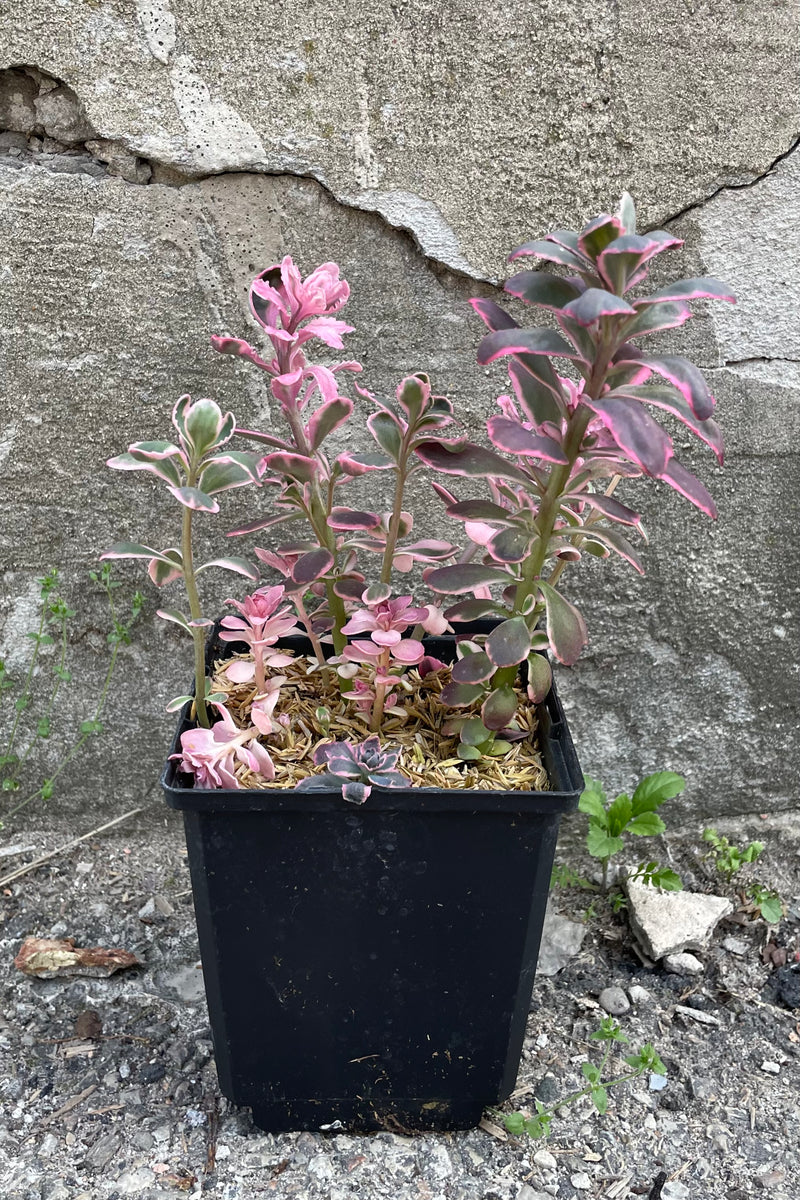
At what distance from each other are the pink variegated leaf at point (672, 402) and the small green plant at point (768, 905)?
936mm

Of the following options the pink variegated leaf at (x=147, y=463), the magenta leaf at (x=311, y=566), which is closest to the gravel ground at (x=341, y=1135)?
the magenta leaf at (x=311, y=566)

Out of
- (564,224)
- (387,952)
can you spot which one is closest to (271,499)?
(564,224)

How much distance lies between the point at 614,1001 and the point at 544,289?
1112 mm

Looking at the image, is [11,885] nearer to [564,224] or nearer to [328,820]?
[328,820]

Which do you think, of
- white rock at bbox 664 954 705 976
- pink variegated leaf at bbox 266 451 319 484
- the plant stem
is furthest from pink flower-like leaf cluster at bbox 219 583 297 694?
white rock at bbox 664 954 705 976

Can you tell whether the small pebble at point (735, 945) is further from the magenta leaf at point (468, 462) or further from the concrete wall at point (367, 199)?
the magenta leaf at point (468, 462)

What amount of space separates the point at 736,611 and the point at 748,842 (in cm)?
47

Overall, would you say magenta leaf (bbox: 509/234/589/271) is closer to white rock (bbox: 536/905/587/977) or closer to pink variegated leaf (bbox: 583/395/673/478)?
pink variegated leaf (bbox: 583/395/673/478)

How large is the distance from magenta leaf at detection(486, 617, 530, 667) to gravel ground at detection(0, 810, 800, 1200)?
0.69 metres

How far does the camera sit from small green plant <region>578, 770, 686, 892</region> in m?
1.56

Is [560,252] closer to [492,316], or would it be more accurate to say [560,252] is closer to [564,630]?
[492,316]

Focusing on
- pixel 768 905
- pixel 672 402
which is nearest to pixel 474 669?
pixel 672 402

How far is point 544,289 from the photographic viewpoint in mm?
986

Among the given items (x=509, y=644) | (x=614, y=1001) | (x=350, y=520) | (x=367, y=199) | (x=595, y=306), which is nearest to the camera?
(x=595, y=306)
